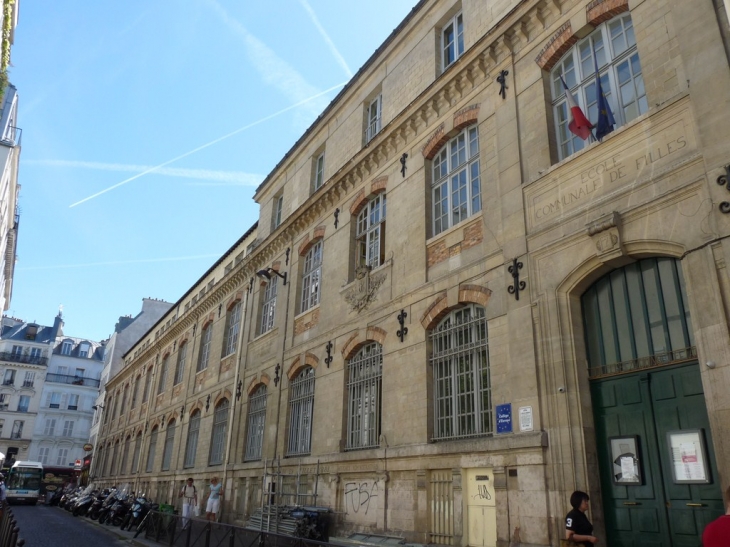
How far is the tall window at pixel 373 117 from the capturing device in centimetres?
1400

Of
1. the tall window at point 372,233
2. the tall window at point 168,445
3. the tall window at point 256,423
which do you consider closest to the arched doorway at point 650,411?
the tall window at point 372,233

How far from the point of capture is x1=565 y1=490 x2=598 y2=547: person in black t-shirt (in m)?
5.71

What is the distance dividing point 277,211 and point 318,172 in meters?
2.86

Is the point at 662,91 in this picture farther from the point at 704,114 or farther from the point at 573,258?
the point at 573,258

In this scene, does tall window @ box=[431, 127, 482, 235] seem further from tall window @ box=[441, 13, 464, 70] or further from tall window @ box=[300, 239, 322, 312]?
tall window @ box=[300, 239, 322, 312]

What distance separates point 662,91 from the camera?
707cm

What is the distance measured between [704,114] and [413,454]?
6513 millimetres

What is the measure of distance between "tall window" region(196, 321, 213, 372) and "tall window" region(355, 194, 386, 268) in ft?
35.7

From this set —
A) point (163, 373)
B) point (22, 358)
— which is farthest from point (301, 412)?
point (22, 358)

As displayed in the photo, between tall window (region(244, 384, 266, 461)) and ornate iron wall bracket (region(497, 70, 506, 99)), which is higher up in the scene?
ornate iron wall bracket (region(497, 70, 506, 99))

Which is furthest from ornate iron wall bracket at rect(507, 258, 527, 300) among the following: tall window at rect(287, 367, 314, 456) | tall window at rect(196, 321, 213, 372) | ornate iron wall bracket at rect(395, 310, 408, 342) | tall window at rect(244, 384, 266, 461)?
tall window at rect(196, 321, 213, 372)

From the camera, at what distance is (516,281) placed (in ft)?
27.6

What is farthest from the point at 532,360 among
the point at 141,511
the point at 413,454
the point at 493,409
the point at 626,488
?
the point at 141,511

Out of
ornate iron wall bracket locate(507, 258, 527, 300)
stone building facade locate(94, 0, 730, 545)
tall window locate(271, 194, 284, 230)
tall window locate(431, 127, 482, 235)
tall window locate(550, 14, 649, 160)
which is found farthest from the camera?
tall window locate(271, 194, 284, 230)
